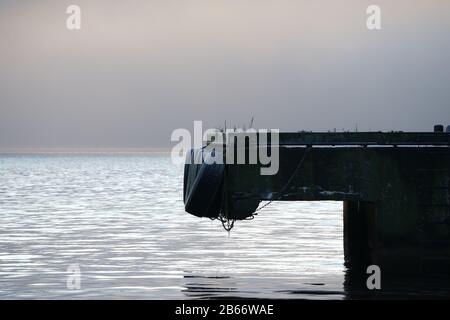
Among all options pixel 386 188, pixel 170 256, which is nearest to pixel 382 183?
pixel 386 188

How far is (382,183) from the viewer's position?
3183cm

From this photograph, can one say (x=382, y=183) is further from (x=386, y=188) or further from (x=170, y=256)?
(x=170, y=256)

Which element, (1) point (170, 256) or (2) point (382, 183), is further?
(1) point (170, 256)

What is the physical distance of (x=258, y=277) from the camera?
3497cm

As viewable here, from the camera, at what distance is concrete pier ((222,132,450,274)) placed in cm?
3138

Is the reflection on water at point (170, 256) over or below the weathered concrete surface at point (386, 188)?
below

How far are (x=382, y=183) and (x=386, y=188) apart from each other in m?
0.19

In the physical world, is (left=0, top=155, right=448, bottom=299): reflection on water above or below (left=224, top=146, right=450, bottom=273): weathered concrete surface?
below

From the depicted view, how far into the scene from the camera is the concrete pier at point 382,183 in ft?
103

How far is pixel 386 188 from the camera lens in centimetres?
3186

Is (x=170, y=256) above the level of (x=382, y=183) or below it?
below

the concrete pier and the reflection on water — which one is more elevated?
the concrete pier

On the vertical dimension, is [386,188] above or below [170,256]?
above
